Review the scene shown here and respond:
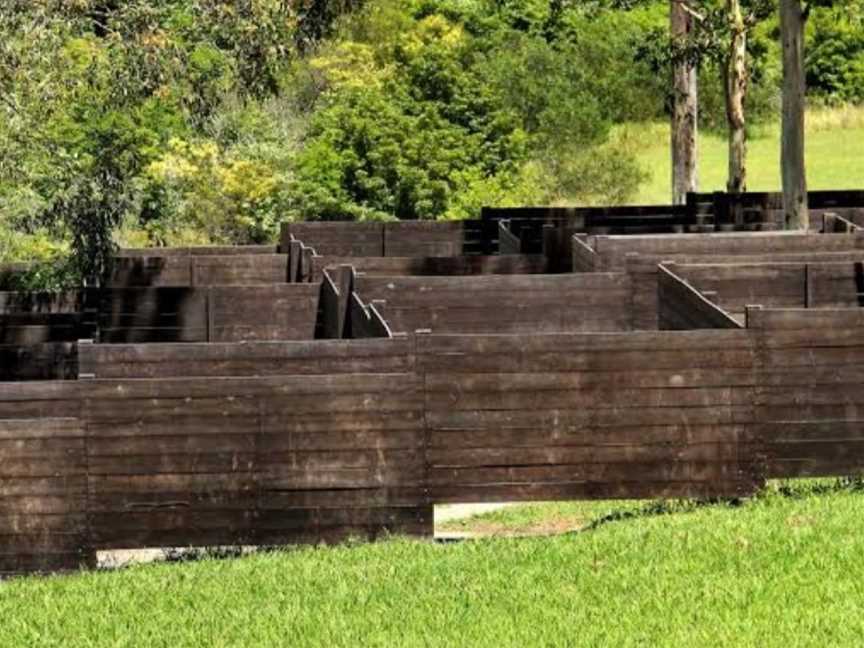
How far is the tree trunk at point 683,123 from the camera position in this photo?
135ft

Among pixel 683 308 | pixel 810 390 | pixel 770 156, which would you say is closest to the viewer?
pixel 810 390

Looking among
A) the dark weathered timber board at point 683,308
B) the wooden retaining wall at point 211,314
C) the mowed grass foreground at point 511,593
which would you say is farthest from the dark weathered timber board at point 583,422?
the wooden retaining wall at point 211,314

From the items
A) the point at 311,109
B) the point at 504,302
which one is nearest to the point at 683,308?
the point at 504,302

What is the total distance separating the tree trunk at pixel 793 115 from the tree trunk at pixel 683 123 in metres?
13.6

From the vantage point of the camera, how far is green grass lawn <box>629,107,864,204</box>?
57625 mm

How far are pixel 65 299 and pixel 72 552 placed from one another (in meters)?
8.89

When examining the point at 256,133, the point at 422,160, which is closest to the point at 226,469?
the point at 422,160

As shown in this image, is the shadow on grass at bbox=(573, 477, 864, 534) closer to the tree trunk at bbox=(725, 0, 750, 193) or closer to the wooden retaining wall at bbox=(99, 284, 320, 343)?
the wooden retaining wall at bbox=(99, 284, 320, 343)

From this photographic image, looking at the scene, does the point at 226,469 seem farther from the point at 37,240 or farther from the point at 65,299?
the point at 37,240

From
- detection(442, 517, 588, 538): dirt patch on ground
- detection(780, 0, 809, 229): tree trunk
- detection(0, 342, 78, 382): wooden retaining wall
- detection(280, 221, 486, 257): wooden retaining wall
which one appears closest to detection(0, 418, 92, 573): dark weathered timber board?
detection(0, 342, 78, 382): wooden retaining wall

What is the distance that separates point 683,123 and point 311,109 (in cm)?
2232

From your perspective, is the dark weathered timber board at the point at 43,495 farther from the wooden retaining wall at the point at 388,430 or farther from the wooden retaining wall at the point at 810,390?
the wooden retaining wall at the point at 810,390

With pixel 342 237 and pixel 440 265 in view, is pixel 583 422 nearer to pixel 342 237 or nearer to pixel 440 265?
pixel 440 265

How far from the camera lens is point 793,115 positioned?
2705 cm
